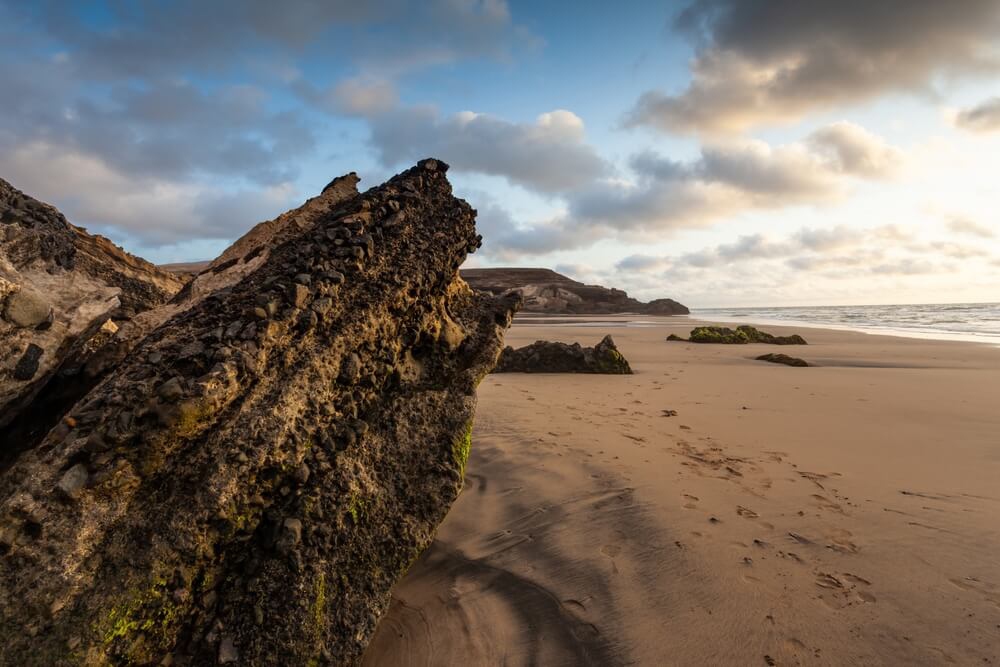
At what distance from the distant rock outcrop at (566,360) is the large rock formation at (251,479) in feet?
21.8

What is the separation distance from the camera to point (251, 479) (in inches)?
79.6

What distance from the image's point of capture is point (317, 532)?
208 cm

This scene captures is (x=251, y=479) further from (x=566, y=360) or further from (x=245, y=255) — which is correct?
(x=566, y=360)

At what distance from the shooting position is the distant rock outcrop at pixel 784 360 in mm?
10336

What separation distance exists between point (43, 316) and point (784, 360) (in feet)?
37.9

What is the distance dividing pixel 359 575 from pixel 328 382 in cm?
86

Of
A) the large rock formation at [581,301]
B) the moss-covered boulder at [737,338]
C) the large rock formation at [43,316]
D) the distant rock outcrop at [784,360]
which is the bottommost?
the distant rock outcrop at [784,360]

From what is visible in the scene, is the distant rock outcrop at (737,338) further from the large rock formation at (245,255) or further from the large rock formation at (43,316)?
the large rock formation at (43,316)

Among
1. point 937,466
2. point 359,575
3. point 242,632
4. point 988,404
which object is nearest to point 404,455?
point 359,575

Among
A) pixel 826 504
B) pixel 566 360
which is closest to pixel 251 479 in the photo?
pixel 826 504

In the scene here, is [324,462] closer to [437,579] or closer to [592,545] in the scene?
[437,579]

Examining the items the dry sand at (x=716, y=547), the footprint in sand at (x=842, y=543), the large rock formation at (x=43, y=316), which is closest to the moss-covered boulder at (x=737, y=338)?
the dry sand at (x=716, y=547)

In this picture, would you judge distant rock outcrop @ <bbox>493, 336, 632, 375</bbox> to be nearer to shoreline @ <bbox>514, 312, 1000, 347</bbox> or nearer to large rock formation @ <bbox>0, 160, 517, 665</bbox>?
large rock formation @ <bbox>0, 160, 517, 665</bbox>

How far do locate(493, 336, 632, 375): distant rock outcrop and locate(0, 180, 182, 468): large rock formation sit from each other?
23.4 feet
